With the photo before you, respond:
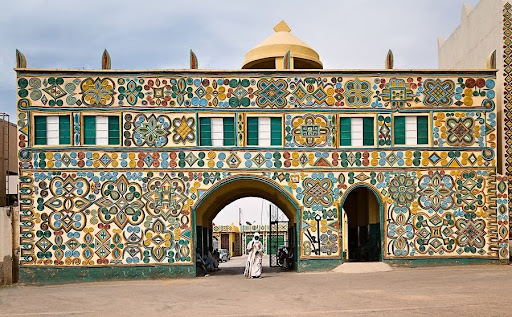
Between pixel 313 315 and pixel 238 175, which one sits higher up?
pixel 238 175

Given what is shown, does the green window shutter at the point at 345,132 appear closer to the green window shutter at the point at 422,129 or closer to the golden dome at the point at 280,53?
the green window shutter at the point at 422,129

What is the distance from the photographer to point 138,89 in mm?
19469

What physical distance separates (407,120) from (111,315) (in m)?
11.8

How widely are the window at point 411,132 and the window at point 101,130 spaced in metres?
8.53

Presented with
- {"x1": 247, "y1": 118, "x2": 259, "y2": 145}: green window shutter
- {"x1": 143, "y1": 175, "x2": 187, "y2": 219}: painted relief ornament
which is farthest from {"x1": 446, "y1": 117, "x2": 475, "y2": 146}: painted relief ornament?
{"x1": 143, "y1": 175, "x2": 187, "y2": 219}: painted relief ornament

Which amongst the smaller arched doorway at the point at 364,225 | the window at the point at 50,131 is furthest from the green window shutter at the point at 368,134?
the window at the point at 50,131

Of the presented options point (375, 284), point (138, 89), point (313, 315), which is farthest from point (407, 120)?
point (313, 315)

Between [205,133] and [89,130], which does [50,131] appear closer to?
[89,130]

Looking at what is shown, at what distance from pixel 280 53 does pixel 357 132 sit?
481 centimetres

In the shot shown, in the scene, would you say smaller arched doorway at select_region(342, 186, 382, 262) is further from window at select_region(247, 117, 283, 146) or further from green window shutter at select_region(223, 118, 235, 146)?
green window shutter at select_region(223, 118, 235, 146)

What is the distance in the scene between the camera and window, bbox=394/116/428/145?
1962 cm

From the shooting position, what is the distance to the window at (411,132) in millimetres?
19625

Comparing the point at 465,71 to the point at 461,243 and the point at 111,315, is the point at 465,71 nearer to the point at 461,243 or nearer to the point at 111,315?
the point at 461,243

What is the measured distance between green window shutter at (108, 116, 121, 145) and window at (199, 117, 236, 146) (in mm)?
2505
